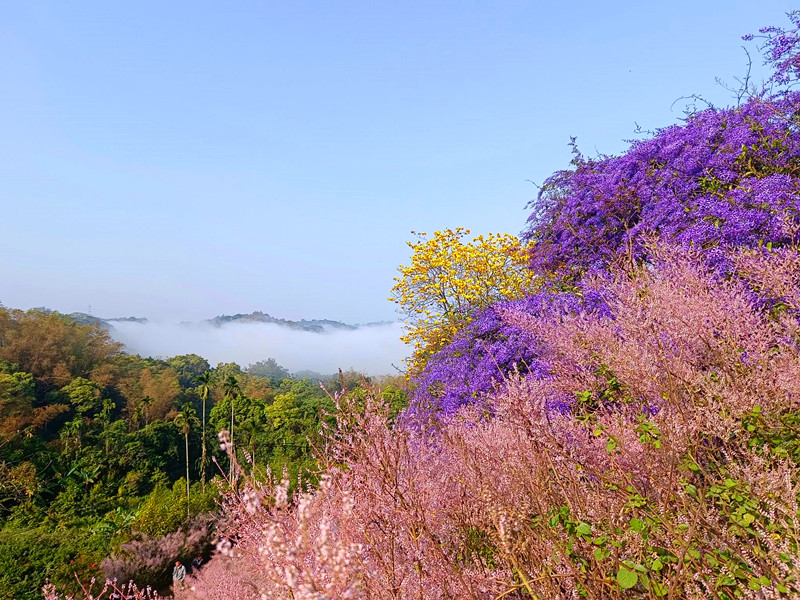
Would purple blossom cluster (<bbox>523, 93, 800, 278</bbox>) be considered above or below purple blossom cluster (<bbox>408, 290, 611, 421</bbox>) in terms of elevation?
above

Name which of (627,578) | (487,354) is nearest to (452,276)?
(487,354)

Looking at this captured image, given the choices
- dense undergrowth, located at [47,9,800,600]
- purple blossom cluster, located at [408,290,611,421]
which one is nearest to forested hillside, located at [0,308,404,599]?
purple blossom cluster, located at [408,290,611,421]

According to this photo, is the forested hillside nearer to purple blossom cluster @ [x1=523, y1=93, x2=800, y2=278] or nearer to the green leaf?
the green leaf

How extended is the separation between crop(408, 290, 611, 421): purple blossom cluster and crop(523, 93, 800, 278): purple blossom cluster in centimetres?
106

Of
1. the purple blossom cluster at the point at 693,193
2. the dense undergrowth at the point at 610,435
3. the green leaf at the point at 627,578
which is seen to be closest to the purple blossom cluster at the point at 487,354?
the dense undergrowth at the point at 610,435

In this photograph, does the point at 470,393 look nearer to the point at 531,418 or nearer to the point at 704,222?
the point at 704,222

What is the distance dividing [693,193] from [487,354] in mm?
4001

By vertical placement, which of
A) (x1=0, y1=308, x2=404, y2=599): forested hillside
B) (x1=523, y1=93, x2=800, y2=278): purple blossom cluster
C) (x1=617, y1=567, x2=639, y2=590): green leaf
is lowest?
(x1=0, y1=308, x2=404, y2=599): forested hillside

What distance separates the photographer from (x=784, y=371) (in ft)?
9.77

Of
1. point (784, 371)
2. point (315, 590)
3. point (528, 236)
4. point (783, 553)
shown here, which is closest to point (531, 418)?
point (783, 553)

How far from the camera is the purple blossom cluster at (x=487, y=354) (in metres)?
6.53

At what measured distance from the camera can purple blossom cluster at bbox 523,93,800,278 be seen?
19.7 ft

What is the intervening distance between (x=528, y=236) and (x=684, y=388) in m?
6.79

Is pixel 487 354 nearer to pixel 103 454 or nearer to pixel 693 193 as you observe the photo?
pixel 693 193
